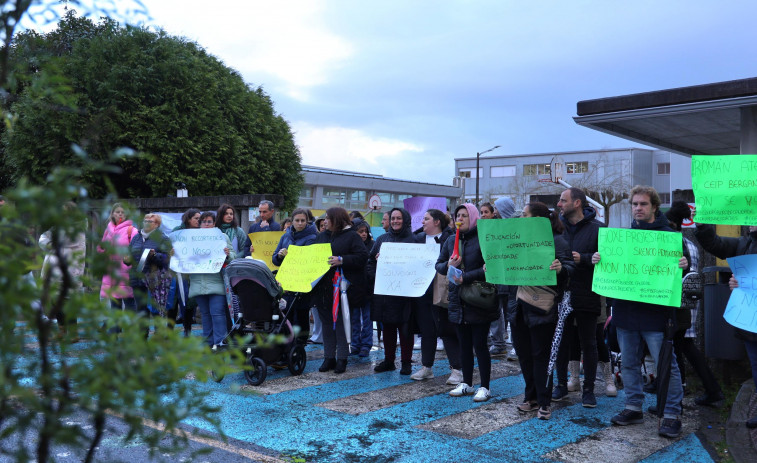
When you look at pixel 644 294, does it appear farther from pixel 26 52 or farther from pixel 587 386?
pixel 26 52

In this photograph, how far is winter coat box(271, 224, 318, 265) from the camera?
30.0 ft

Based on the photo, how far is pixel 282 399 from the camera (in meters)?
6.89

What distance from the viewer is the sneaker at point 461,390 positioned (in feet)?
22.9

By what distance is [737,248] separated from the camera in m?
5.80

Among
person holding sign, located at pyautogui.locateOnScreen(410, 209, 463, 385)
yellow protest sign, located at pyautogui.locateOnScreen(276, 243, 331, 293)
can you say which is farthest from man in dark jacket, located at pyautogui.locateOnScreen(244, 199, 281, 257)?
person holding sign, located at pyautogui.locateOnScreen(410, 209, 463, 385)

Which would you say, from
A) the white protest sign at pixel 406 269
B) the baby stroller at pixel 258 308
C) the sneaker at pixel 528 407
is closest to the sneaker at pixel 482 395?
the sneaker at pixel 528 407

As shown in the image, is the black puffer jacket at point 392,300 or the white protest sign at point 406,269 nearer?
the white protest sign at point 406,269

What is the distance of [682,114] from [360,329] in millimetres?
5197

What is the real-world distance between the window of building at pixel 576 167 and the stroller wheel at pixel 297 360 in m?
74.0

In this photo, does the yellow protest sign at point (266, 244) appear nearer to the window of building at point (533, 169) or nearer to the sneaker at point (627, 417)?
the sneaker at point (627, 417)

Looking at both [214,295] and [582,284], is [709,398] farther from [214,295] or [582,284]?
[214,295]

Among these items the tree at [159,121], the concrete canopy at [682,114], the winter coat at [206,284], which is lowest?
the winter coat at [206,284]

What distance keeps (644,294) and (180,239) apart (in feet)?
19.7

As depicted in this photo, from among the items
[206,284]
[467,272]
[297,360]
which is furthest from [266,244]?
[467,272]
